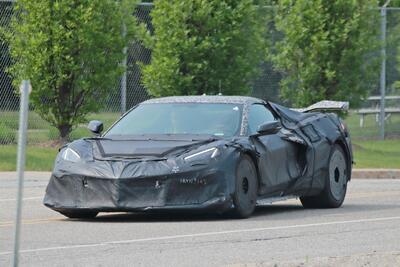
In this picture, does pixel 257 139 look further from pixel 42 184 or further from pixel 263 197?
pixel 42 184

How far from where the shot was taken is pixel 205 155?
45.8 feet

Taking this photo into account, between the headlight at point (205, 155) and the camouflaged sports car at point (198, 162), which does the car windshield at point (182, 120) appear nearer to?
the camouflaged sports car at point (198, 162)

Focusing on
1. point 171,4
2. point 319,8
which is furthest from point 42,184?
point 319,8

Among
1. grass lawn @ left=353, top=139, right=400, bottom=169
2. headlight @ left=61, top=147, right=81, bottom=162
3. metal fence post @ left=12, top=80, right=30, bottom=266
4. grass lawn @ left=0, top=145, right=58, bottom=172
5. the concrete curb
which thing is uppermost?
metal fence post @ left=12, top=80, right=30, bottom=266

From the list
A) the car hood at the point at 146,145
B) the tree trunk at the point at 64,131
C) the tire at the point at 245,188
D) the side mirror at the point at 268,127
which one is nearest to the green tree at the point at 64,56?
the tree trunk at the point at 64,131

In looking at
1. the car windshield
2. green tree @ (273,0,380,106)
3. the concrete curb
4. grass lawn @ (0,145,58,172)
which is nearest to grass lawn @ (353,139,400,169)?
the concrete curb

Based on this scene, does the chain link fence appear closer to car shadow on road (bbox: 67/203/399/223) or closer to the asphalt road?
the asphalt road

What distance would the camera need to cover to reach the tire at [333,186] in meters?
16.3

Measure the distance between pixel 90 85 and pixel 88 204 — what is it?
12.7 m

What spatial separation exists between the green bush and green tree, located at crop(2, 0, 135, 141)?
28.1 inches

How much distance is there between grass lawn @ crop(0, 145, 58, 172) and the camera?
2314cm

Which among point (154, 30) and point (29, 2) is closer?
point (29, 2)

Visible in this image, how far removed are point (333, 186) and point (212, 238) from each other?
14.6 ft

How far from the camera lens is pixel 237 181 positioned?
14.1m
